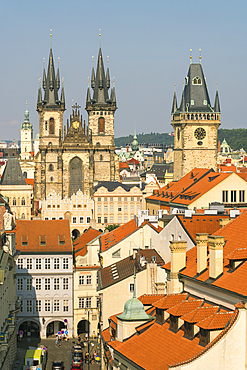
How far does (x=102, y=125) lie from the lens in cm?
15712

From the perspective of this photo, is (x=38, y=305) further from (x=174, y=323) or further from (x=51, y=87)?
(x=51, y=87)

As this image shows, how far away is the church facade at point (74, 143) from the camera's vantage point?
6043 inches

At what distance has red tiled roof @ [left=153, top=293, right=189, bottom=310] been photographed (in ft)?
90.6

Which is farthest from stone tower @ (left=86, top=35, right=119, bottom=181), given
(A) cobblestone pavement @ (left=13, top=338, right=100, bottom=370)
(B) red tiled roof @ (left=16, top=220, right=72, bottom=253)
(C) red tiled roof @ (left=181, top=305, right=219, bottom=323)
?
(C) red tiled roof @ (left=181, top=305, right=219, bottom=323)

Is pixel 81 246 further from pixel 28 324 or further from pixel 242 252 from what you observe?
pixel 242 252

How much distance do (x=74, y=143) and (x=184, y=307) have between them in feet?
427

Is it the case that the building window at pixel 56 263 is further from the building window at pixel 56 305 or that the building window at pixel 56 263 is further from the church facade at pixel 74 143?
the church facade at pixel 74 143

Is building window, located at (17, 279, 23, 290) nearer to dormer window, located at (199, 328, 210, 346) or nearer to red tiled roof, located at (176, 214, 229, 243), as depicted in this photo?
red tiled roof, located at (176, 214, 229, 243)

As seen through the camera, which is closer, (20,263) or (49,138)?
(20,263)

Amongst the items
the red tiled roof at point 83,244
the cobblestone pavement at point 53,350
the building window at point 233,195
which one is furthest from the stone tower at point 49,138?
the cobblestone pavement at point 53,350

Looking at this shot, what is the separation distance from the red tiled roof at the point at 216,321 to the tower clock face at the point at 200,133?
340 ft

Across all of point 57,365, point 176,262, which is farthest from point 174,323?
point 57,365

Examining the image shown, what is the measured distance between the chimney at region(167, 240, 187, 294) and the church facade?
121 meters

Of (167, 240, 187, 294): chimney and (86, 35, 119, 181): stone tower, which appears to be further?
(86, 35, 119, 181): stone tower
